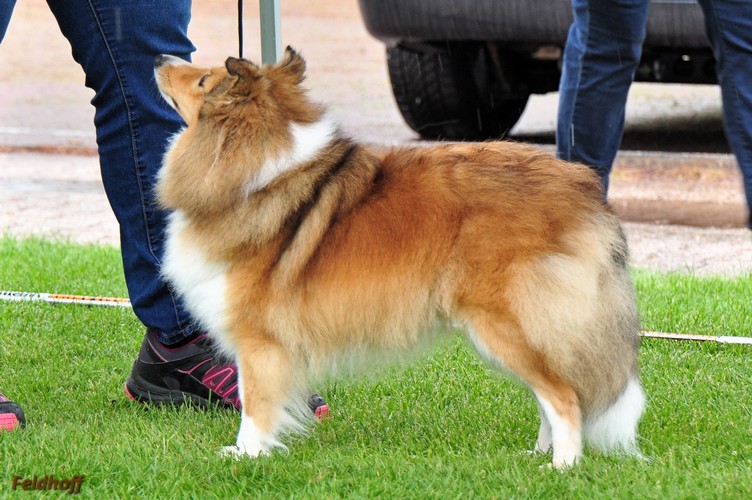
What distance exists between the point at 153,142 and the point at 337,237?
88 centimetres

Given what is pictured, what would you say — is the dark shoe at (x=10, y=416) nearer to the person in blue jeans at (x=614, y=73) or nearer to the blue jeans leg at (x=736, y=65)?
the person in blue jeans at (x=614, y=73)

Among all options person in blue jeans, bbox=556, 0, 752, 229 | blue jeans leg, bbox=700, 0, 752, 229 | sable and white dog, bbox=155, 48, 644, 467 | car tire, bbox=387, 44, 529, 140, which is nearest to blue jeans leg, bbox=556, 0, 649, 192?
person in blue jeans, bbox=556, 0, 752, 229

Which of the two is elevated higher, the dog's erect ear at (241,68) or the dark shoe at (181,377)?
the dog's erect ear at (241,68)

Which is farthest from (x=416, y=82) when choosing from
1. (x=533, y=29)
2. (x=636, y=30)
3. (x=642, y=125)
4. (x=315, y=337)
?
(x=315, y=337)

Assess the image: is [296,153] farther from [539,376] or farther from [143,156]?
[539,376]

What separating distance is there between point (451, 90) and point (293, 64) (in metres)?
4.83

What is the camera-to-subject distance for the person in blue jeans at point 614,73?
445cm

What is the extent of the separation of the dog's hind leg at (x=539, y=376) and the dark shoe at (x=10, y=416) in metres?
1.51

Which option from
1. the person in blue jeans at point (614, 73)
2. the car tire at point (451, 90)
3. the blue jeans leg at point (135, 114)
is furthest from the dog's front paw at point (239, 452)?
the car tire at point (451, 90)

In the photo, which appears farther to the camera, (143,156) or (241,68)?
(143,156)

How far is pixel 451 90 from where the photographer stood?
316 inches

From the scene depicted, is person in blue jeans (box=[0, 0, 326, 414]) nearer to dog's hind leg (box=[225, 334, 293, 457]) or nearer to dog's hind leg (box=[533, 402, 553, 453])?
dog's hind leg (box=[225, 334, 293, 457])

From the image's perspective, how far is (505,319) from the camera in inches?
119

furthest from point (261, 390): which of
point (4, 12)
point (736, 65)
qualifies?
point (736, 65)
